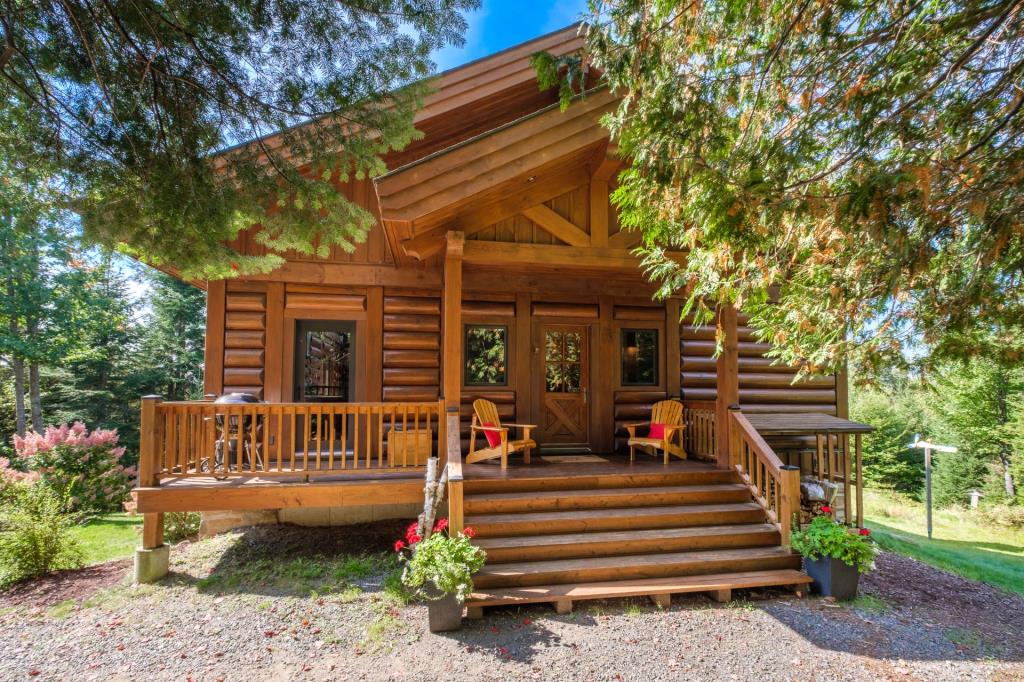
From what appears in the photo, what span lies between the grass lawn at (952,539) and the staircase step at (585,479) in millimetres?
3852

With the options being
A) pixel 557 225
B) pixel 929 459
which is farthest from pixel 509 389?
pixel 929 459

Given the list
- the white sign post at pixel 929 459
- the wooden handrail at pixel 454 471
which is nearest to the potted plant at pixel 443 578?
the wooden handrail at pixel 454 471

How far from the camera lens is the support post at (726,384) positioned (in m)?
6.21

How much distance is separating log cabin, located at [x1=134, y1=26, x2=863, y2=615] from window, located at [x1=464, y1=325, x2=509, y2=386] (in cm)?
3

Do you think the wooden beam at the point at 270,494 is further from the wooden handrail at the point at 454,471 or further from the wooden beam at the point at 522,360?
the wooden beam at the point at 522,360

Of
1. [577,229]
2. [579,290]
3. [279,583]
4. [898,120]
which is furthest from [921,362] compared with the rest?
[279,583]

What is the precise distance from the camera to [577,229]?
19.9 feet

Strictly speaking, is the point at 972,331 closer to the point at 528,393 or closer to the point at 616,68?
the point at 616,68

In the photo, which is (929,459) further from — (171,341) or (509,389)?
(171,341)

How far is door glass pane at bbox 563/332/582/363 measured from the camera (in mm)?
8031

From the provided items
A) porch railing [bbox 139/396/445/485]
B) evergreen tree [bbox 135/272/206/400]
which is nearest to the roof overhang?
porch railing [bbox 139/396/445/485]

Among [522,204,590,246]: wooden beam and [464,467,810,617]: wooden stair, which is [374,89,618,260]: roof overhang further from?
[464,467,810,617]: wooden stair

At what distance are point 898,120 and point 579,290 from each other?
4.71 meters

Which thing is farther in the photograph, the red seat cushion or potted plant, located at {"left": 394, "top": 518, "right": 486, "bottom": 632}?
the red seat cushion
